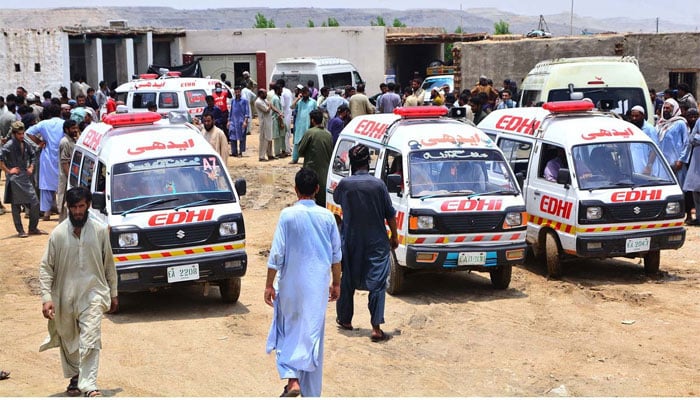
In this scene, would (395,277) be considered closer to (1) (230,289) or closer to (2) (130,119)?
(1) (230,289)

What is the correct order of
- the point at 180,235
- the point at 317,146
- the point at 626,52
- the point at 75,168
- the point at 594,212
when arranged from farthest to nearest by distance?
the point at 626,52, the point at 317,146, the point at 75,168, the point at 594,212, the point at 180,235

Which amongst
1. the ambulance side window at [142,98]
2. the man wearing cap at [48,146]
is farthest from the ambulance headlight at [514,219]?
the ambulance side window at [142,98]

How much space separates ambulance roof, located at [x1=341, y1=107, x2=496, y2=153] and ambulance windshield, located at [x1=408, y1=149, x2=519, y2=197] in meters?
0.11

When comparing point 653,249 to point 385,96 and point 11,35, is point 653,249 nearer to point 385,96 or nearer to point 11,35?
point 385,96

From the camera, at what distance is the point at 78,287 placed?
768cm

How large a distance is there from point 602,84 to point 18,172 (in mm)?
10056

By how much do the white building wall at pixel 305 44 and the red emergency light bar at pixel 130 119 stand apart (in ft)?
89.8

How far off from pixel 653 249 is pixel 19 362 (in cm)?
713

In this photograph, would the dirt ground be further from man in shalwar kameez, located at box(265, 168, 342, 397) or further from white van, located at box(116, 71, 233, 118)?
white van, located at box(116, 71, 233, 118)

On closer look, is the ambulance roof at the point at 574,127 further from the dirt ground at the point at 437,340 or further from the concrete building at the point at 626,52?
the concrete building at the point at 626,52

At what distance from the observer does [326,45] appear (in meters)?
39.2

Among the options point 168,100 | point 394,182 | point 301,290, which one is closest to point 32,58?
point 168,100

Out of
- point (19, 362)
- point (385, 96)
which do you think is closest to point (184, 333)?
point (19, 362)

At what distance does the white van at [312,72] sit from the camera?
99.3 feet
